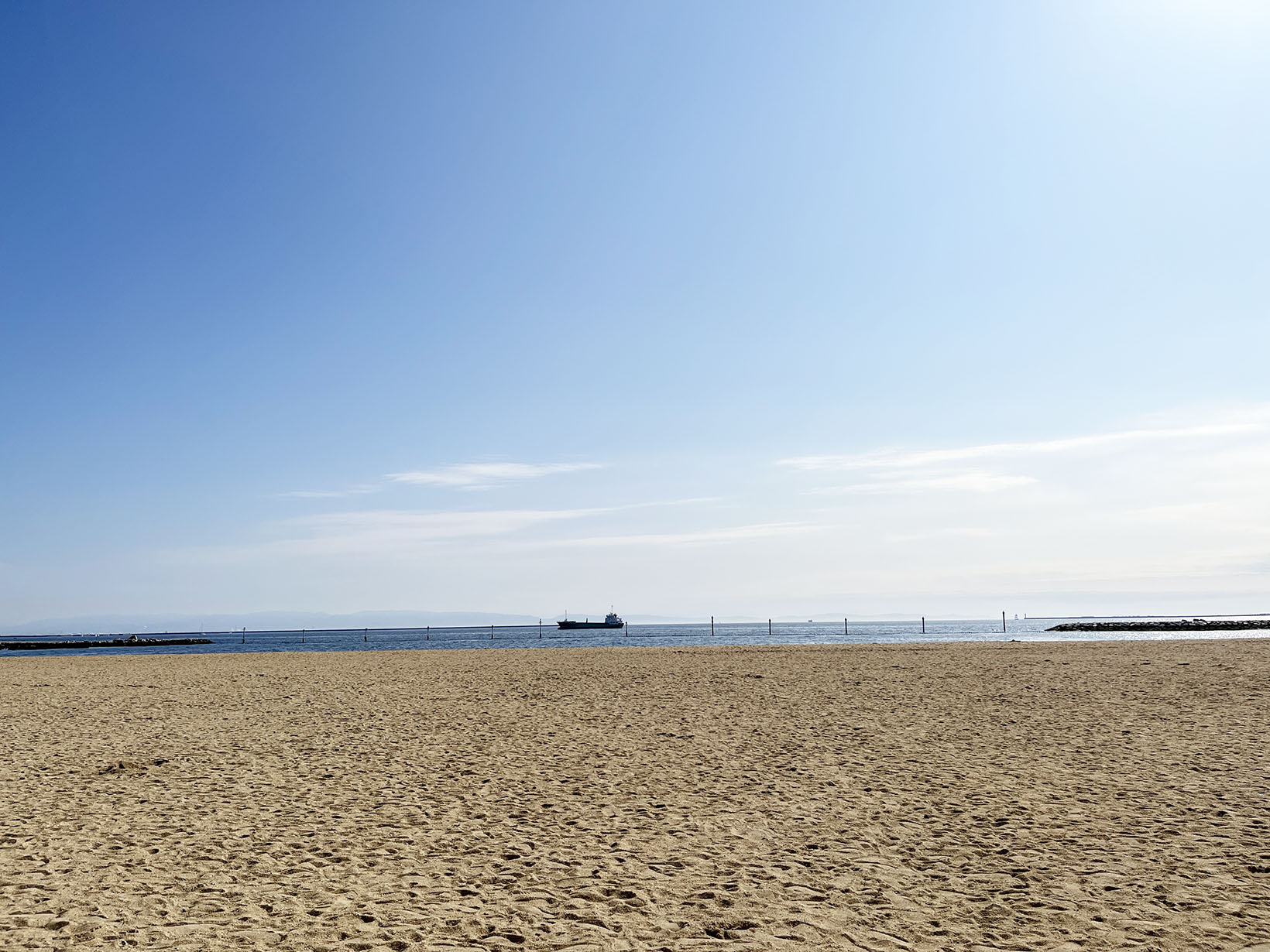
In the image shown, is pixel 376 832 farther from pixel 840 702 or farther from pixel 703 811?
pixel 840 702

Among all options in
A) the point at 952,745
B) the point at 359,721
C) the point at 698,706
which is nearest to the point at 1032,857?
the point at 952,745

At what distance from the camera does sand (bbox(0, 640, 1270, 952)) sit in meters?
6.64

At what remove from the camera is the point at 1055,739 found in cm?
1498

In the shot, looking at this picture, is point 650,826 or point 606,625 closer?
point 650,826

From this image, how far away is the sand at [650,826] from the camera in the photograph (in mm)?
6645

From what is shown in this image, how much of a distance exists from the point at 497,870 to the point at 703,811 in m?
3.10

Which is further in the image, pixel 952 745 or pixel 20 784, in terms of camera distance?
pixel 952 745

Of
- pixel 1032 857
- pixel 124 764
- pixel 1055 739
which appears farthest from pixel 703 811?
pixel 124 764

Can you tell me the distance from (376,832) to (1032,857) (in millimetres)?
7077

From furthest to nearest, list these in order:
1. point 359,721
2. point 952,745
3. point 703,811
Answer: point 359,721, point 952,745, point 703,811

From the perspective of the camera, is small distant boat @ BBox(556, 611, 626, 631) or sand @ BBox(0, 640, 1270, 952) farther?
small distant boat @ BBox(556, 611, 626, 631)

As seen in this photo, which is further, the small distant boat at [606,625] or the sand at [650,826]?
the small distant boat at [606,625]

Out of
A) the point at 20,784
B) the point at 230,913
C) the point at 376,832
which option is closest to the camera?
the point at 230,913

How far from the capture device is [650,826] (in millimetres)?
9609
